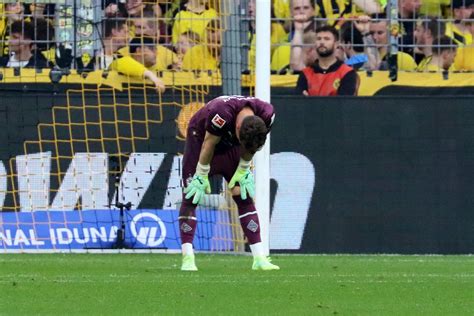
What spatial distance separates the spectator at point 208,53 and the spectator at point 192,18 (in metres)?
0.11

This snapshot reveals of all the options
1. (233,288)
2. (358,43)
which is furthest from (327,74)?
(233,288)

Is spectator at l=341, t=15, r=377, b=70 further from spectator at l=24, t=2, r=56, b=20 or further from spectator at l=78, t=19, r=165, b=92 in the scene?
spectator at l=24, t=2, r=56, b=20

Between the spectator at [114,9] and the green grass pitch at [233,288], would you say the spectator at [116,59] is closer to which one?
the spectator at [114,9]

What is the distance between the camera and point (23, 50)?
14.5m

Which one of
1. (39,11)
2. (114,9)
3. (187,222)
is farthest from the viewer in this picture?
(114,9)

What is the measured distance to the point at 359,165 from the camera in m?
14.6

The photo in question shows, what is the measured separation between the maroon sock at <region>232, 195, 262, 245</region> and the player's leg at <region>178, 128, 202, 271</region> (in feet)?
1.35

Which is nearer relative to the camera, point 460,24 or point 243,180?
point 243,180

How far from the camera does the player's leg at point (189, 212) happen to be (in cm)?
1033

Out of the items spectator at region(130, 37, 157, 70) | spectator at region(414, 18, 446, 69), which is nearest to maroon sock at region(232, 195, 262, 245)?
spectator at region(130, 37, 157, 70)

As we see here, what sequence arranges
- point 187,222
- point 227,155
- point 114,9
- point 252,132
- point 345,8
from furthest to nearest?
1. point 345,8
2. point 114,9
3. point 227,155
4. point 187,222
5. point 252,132

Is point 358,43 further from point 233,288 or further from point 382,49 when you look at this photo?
point 233,288

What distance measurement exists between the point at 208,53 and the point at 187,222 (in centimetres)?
437

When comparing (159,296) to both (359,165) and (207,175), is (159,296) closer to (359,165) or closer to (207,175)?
(207,175)
